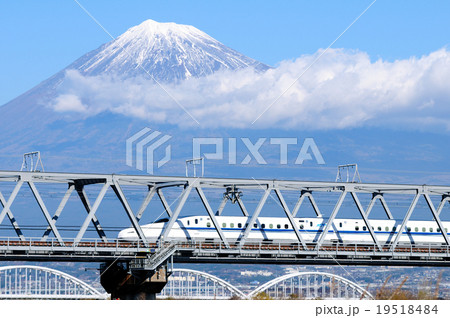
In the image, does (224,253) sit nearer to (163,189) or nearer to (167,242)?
(167,242)

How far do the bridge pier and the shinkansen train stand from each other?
443cm

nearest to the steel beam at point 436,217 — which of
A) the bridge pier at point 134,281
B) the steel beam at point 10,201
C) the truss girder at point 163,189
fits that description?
the truss girder at point 163,189

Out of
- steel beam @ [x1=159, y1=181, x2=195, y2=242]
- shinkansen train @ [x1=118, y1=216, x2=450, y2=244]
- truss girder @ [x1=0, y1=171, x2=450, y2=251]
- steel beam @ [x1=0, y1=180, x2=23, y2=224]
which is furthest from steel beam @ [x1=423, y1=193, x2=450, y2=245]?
steel beam @ [x1=0, y1=180, x2=23, y2=224]

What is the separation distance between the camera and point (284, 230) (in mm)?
75938

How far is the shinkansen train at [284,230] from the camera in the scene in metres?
71.2

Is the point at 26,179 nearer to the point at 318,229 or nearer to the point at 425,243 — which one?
the point at 318,229

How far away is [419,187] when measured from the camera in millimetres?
74062

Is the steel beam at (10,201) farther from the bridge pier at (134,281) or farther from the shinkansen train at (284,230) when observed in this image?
the shinkansen train at (284,230)

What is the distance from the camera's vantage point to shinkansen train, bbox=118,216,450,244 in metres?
71.2

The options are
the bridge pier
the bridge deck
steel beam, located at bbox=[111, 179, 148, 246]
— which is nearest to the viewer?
the bridge deck

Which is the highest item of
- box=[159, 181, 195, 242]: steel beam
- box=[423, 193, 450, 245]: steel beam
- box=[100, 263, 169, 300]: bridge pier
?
box=[423, 193, 450, 245]: steel beam

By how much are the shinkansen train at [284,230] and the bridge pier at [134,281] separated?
14.5 feet

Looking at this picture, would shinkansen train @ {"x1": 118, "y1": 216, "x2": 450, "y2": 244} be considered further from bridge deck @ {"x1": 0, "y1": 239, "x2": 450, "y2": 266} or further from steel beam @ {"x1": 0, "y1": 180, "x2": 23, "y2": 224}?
steel beam @ {"x1": 0, "y1": 180, "x2": 23, "y2": 224}
